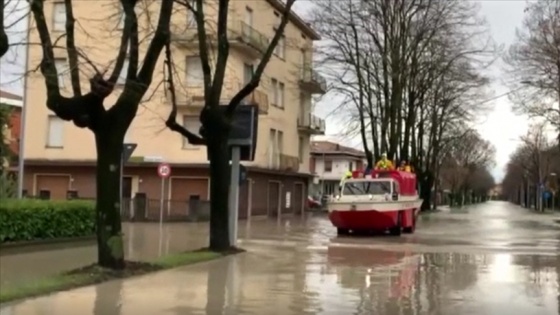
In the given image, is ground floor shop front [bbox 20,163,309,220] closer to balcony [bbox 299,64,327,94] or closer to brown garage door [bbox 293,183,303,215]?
balcony [bbox 299,64,327,94]

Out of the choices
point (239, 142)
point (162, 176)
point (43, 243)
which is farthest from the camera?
point (162, 176)

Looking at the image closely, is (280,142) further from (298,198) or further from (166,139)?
(166,139)

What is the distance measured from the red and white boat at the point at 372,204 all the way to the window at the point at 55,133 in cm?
2174

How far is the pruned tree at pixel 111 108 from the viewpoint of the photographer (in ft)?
49.5

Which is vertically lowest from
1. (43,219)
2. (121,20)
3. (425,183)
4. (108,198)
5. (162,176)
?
(43,219)

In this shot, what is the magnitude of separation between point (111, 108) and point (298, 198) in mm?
48494

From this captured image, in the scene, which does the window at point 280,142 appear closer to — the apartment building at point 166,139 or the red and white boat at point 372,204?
the apartment building at point 166,139

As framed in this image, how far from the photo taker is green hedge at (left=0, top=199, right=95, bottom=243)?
22.8m

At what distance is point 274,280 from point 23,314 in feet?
17.8

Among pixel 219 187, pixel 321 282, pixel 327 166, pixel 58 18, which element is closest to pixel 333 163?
pixel 327 166

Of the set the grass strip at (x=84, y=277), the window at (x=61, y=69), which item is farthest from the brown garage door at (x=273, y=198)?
the grass strip at (x=84, y=277)

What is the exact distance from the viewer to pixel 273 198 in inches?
2213

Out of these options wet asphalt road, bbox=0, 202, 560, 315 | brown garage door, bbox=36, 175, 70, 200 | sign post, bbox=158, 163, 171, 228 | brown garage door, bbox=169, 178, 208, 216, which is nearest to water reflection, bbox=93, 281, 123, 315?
wet asphalt road, bbox=0, 202, 560, 315

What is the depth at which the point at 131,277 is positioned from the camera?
49.6 ft
